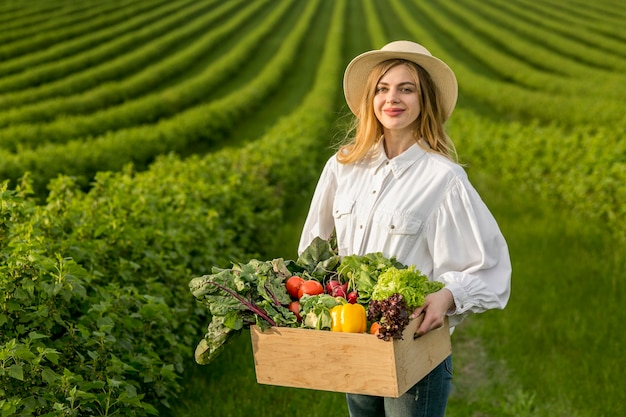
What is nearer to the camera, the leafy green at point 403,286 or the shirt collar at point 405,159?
the leafy green at point 403,286

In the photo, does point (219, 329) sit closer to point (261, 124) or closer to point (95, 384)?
point (95, 384)

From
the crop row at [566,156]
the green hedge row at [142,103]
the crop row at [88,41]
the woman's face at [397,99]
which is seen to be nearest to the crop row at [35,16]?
the crop row at [88,41]

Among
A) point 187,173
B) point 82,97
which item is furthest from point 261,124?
point 187,173

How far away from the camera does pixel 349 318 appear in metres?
2.42

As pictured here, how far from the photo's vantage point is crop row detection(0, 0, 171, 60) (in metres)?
28.4

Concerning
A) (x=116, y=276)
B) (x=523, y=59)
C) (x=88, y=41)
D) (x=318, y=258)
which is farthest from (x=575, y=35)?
(x=318, y=258)

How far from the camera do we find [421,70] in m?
2.95

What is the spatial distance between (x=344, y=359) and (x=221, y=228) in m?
4.19

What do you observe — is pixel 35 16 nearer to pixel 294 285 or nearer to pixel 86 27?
pixel 86 27

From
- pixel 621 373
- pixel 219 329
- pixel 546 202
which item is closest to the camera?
pixel 219 329

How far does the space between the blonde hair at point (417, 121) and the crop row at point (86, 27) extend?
86.9 ft

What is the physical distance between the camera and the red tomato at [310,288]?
269 cm

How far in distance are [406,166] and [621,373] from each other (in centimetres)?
343

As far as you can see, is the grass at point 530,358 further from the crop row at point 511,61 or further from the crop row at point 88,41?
the crop row at point 88,41
